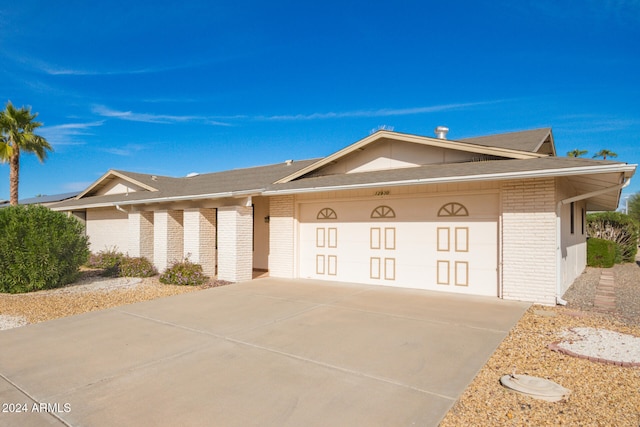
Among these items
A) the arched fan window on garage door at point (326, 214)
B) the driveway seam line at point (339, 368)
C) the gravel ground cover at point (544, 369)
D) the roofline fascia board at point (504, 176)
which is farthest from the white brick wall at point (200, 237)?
the driveway seam line at point (339, 368)

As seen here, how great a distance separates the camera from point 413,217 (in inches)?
394

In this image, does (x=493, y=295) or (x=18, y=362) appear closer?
(x=18, y=362)

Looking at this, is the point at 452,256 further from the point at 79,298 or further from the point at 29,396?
the point at 79,298

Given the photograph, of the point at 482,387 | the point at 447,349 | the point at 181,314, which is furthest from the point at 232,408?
the point at 181,314

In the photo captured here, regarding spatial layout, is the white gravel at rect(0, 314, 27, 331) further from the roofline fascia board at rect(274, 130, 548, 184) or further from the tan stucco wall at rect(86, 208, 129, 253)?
the tan stucco wall at rect(86, 208, 129, 253)

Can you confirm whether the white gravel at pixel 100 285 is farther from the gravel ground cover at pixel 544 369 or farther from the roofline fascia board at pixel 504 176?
the roofline fascia board at pixel 504 176

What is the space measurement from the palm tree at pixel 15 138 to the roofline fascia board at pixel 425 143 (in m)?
17.8

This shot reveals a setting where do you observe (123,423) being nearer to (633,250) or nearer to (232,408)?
(232,408)

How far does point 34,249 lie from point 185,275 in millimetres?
4081

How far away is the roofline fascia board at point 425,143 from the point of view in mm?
8789

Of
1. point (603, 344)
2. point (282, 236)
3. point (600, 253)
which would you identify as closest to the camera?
point (603, 344)

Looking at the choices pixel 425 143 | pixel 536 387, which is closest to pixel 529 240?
pixel 425 143

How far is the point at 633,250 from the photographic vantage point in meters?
19.8

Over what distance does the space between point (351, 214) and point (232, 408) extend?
782cm
